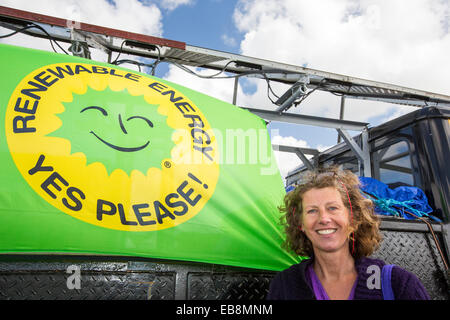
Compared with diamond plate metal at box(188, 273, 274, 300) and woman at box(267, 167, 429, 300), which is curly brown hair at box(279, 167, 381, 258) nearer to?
woman at box(267, 167, 429, 300)

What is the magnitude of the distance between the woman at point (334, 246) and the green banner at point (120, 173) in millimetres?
273

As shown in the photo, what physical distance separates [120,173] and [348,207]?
1.33 m

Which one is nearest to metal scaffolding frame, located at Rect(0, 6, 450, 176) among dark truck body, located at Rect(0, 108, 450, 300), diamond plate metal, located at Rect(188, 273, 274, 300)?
dark truck body, located at Rect(0, 108, 450, 300)

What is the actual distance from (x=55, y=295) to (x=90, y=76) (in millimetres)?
1273

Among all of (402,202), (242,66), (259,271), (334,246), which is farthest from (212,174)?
(242,66)

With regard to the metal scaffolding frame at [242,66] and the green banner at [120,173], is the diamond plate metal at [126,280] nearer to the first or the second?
the green banner at [120,173]

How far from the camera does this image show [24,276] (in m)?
1.47

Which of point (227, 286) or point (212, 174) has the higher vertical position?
point (212, 174)

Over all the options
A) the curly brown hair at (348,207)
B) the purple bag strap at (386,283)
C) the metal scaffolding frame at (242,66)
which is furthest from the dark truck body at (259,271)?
the purple bag strap at (386,283)

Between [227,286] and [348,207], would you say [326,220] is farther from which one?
[227,286]

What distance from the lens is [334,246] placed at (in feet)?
5.03

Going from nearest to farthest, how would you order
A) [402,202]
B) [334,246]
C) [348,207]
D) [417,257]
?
1. [334,246]
2. [348,207]
3. [417,257]
4. [402,202]

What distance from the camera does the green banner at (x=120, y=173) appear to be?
149 centimetres
